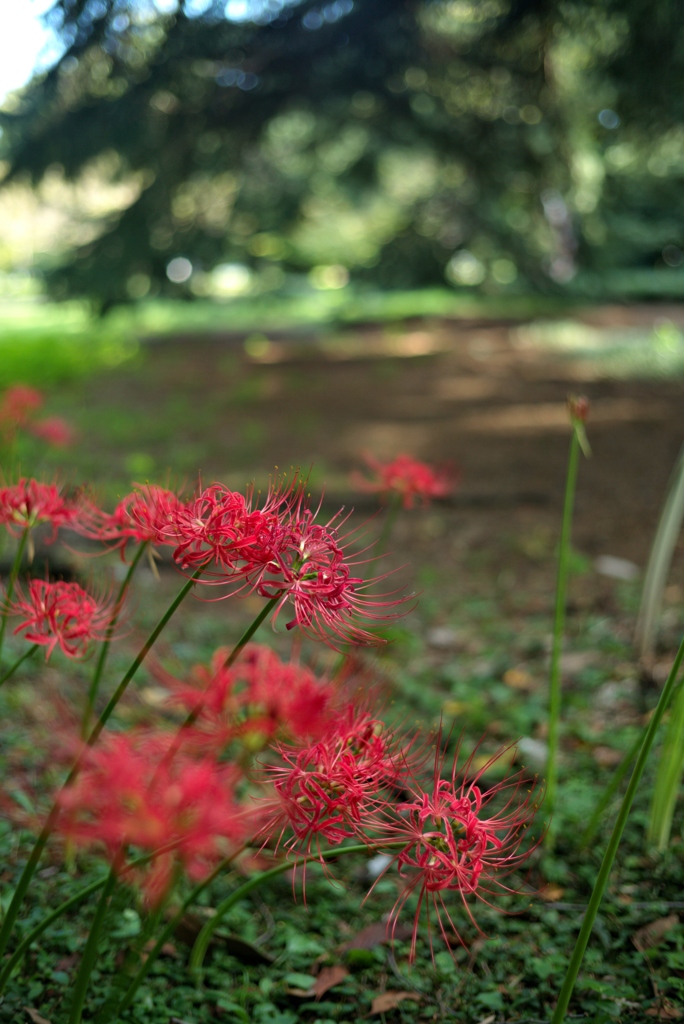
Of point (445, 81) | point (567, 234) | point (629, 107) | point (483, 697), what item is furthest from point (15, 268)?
point (483, 697)

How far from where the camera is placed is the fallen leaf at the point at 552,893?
1.80m

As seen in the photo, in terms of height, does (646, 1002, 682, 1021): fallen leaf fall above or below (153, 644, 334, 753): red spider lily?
below

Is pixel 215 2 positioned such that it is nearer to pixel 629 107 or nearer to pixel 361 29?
pixel 361 29

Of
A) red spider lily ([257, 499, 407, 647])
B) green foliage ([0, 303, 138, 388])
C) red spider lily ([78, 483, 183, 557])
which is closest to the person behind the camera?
red spider lily ([257, 499, 407, 647])

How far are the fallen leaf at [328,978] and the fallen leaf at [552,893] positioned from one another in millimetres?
497

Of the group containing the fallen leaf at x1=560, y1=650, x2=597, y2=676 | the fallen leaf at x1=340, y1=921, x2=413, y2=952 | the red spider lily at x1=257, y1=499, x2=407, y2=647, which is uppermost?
the fallen leaf at x1=560, y1=650, x2=597, y2=676

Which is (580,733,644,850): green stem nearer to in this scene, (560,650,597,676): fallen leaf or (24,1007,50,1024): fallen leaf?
(560,650,597,676): fallen leaf

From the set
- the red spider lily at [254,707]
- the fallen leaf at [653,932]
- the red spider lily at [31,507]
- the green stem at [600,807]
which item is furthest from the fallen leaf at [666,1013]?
the red spider lily at [31,507]

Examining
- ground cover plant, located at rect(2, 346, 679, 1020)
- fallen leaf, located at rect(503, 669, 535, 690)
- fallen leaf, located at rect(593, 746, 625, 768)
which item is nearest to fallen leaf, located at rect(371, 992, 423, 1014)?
ground cover plant, located at rect(2, 346, 679, 1020)

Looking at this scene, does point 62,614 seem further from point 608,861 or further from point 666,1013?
point 666,1013

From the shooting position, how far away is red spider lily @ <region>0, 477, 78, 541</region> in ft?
4.10

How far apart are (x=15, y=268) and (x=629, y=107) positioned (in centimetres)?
2011

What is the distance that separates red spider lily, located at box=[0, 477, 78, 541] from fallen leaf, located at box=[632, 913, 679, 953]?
136cm

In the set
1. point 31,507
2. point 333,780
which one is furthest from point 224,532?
point 31,507
